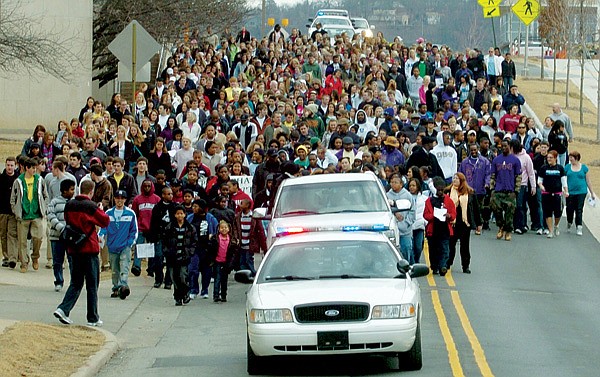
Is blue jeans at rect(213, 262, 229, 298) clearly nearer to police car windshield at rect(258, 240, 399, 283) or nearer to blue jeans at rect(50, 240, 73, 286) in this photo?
blue jeans at rect(50, 240, 73, 286)

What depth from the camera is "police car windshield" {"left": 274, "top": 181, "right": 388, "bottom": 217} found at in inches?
734

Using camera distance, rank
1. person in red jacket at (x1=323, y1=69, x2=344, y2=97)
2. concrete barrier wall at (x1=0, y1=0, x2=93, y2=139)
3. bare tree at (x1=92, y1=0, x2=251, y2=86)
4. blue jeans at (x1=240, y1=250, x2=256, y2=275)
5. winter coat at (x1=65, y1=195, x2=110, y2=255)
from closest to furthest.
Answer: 1. winter coat at (x1=65, y1=195, x2=110, y2=255)
2. blue jeans at (x1=240, y1=250, x2=256, y2=275)
3. person in red jacket at (x1=323, y1=69, x2=344, y2=97)
4. concrete barrier wall at (x1=0, y1=0, x2=93, y2=139)
5. bare tree at (x1=92, y1=0, x2=251, y2=86)

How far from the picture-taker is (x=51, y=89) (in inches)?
1651

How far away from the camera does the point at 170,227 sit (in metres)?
19.2

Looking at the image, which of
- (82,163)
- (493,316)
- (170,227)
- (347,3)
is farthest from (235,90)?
(347,3)

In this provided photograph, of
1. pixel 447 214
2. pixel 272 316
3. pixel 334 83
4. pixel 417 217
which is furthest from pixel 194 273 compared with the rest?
pixel 334 83

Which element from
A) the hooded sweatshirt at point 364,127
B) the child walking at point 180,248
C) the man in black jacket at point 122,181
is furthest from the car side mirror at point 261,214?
the hooded sweatshirt at point 364,127

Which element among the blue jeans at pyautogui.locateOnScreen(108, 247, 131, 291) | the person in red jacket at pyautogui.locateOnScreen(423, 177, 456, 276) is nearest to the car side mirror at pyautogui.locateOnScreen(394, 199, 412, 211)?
the person in red jacket at pyautogui.locateOnScreen(423, 177, 456, 276)

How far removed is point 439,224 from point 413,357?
8126mm

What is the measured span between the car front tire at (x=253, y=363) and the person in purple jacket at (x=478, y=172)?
13.0 meters

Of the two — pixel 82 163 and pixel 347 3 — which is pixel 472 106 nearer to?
pixel 82 163

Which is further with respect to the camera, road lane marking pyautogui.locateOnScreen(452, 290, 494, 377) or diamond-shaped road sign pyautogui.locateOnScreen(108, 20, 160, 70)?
diamond-shaped road sign pyautogui.locateOnScreen(108, 20, 160, 70)

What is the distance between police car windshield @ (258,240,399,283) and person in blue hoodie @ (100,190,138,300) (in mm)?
4841

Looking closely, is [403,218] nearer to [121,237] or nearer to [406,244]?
[406,244]
